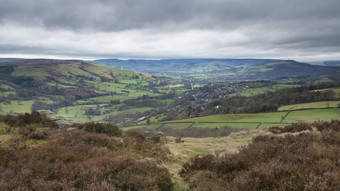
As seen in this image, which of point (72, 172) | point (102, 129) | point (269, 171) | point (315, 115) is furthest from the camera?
point (315, 115)

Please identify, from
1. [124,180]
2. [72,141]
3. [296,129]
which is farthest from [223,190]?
[296,129]

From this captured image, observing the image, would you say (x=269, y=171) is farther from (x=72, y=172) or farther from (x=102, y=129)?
(x=102, y=129)

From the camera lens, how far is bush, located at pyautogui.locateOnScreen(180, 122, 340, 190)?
4.89m

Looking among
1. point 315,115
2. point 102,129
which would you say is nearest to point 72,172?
point 102,129

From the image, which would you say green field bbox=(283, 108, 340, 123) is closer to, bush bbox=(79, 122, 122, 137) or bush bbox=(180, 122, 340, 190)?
bush bbox=(180, 122, 340, 190)

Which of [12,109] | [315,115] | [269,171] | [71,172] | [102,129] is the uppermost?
[269,171]

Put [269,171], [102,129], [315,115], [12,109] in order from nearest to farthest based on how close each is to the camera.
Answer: [269,171], [102,129], [315,115], [12,109]

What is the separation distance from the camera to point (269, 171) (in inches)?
220

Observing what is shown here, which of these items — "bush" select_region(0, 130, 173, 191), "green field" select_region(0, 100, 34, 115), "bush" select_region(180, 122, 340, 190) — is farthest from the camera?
"green field" select_region(0, 100, 34, 115)

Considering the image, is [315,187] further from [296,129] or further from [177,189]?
[296,129]

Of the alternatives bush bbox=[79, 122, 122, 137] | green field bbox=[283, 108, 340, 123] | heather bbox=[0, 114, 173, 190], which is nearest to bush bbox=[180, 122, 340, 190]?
heather bbox=[0, 114, 173, 190]

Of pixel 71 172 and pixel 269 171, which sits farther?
pixel 71 172

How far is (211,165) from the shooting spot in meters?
7.90

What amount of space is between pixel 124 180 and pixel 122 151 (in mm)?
4506
